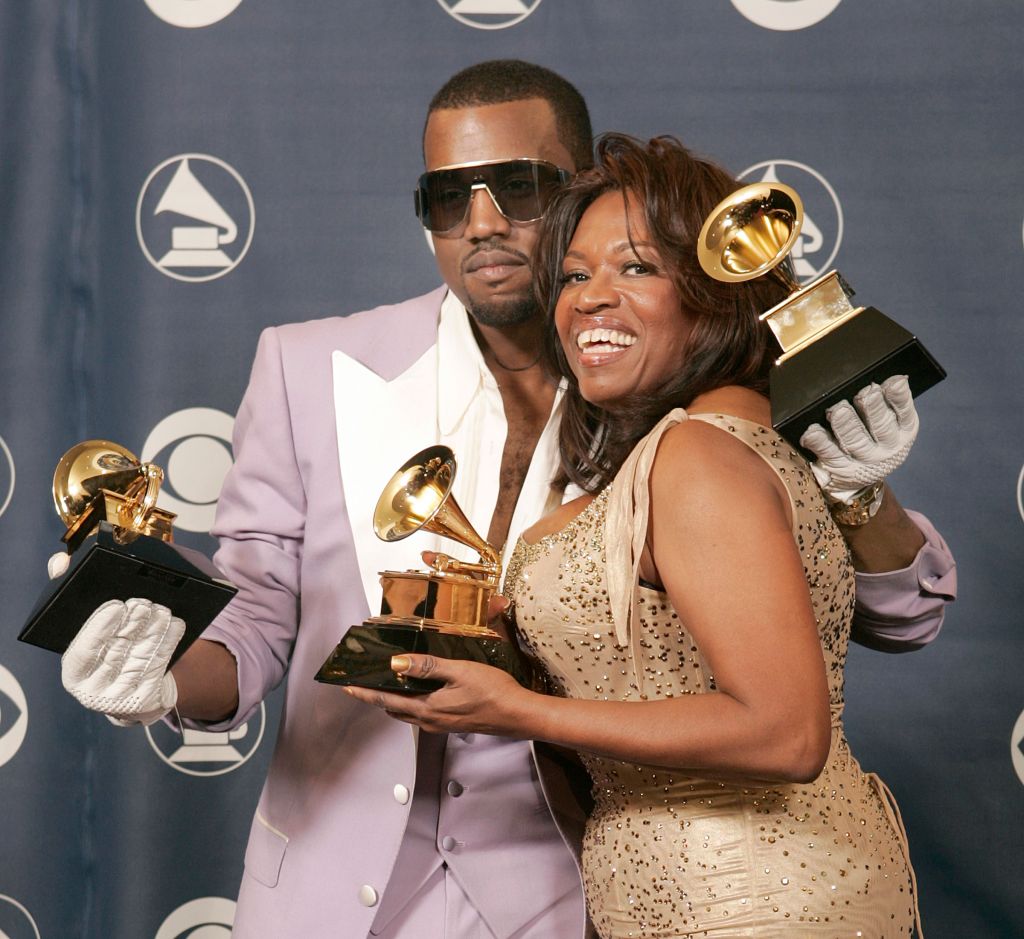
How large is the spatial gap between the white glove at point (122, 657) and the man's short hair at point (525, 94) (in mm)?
1139

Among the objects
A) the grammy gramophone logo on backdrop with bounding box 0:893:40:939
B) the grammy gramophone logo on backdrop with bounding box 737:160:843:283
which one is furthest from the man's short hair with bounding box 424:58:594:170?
the grammy gramophone logo on backdrop with bounding box 0:893:40:939

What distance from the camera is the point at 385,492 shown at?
186 centimetres

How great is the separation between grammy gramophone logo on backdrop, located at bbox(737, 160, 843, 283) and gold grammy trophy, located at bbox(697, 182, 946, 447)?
131 cm

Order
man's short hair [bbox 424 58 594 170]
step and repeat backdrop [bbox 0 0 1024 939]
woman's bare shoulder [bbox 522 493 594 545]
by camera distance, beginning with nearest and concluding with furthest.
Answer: woman's bare shoulder [bbox 522 493 594 545], man's short hair [bbox 424 58 594 170], step and repeat backdrop [bbox 0 0 1024 939]

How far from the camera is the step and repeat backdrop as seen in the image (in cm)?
302

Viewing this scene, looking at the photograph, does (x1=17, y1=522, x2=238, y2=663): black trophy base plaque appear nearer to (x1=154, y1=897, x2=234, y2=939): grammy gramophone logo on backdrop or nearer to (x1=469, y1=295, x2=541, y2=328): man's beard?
(x1=469, y1=295, x2=541, y2=328): man's beard

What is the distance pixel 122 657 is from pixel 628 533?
70 centimetres

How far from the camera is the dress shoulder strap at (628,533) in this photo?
1657 mm

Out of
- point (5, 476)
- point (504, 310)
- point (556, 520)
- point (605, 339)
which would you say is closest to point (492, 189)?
point (504, 310)

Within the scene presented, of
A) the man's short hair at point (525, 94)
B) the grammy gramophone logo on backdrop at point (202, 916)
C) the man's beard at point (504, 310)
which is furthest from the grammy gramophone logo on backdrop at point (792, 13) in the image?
the grammy gramophone logo on backdrop at point (202, 916)

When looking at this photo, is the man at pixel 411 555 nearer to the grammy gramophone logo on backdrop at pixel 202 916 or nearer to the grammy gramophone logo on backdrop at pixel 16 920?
the grammy gramophone logo on backdrop at pixel 202 916

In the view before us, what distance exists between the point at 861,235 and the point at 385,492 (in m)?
1.64

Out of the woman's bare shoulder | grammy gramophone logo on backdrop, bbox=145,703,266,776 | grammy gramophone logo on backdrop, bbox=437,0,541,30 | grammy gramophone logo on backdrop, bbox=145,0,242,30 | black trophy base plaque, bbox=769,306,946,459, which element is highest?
grammy gramophone logo on backdrop, bbox=437,0,541,30

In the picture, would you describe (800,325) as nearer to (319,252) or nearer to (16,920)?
(319,252)
